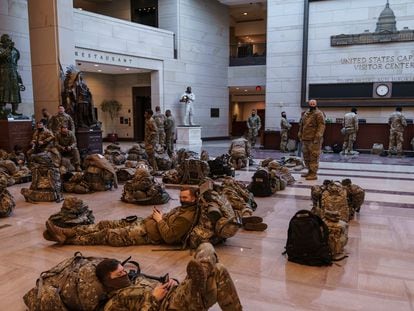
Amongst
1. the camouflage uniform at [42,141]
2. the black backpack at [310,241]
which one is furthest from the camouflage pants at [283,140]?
the black backpack at [310,241]

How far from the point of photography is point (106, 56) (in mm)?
16125

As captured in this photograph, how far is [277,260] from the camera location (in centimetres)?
364

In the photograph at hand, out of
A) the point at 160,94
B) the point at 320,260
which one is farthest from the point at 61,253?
the point at 160,94

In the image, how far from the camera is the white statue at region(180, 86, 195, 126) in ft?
59.7

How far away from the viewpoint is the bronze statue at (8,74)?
10867 millimetres

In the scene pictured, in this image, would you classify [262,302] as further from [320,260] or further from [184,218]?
[184,218]

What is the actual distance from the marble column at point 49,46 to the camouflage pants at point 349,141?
10.1 m

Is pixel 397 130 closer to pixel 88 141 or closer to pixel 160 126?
pixel 160 126

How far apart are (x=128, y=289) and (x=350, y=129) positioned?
12.7 m

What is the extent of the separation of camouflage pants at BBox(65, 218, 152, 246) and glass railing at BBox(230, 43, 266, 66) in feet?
62.2

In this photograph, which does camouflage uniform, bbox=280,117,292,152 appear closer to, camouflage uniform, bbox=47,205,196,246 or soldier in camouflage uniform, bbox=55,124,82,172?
soldier in camouflage uniform, bbox=55,124,82,172

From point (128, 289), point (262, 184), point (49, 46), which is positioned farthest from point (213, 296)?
point (49, 46)

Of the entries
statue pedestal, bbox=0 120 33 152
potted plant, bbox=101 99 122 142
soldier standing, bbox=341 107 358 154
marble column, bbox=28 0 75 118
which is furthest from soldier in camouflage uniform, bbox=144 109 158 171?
potted plant, bbox=101 99 122 142

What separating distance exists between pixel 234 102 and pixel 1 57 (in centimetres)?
1972
